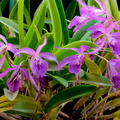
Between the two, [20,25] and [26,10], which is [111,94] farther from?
[26,10]

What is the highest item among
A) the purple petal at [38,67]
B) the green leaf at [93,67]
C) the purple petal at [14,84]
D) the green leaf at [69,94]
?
the purple petal at [38,67]

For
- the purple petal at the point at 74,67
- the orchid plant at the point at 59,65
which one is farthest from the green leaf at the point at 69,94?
the purple petal at the point at 74,67

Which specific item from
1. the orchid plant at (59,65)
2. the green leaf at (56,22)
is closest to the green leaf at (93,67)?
the orchid plant at (59,65)

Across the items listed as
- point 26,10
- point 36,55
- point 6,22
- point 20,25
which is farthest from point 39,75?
point 26,10

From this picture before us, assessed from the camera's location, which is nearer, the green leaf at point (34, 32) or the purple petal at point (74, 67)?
the purple petal at point (74, 67)

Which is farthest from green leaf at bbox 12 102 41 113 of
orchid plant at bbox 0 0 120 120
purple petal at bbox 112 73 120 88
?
purple petal at bbox 112 73 120 88

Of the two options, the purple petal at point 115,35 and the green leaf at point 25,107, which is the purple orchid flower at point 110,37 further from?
the green leaf at point 25,107

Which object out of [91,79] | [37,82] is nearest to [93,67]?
[91,79]

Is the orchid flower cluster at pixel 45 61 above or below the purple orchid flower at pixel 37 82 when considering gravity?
above
